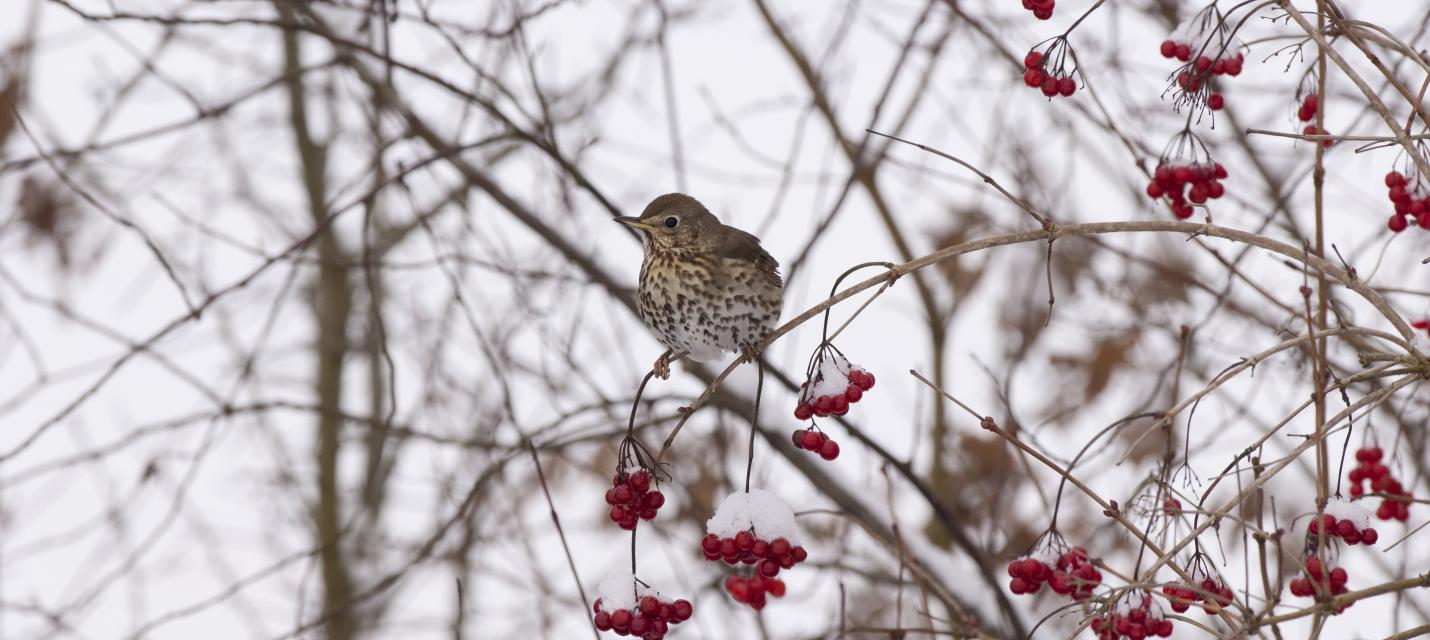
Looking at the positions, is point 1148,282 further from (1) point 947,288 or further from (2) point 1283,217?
(1) point 947,288

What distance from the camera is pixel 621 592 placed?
8.11 feet

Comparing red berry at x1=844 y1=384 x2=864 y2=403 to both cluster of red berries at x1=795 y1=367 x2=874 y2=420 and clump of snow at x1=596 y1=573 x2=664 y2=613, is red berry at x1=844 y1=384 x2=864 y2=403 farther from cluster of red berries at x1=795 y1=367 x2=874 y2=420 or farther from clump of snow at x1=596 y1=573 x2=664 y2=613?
clump of snow at x1=596 y1=573 x2=664 y2=613

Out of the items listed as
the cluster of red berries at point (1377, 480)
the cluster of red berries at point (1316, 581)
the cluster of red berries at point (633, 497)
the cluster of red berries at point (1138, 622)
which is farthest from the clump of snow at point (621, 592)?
the cluster of red berries at point (1377, 480)

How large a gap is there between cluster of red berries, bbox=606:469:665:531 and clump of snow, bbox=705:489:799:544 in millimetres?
141

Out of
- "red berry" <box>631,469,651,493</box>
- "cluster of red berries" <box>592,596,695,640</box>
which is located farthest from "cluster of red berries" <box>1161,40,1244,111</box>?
"cluster of red berries" <box>592,596,695,640</box>

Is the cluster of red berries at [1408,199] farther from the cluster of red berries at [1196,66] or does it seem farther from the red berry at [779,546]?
the red berry at [779,546]

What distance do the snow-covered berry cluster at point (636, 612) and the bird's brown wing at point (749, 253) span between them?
5.35ft

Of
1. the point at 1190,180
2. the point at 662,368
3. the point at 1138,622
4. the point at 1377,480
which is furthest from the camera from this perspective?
the point at 662,368

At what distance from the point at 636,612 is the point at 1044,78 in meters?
1.27

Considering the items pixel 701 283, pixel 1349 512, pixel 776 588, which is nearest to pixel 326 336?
pixel 701 283

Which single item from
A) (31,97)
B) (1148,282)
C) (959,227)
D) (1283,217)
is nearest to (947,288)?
(959,227)

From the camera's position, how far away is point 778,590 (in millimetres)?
2713

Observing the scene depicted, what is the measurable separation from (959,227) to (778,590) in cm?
469

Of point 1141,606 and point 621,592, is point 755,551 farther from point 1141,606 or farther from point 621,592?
point 1141,606
